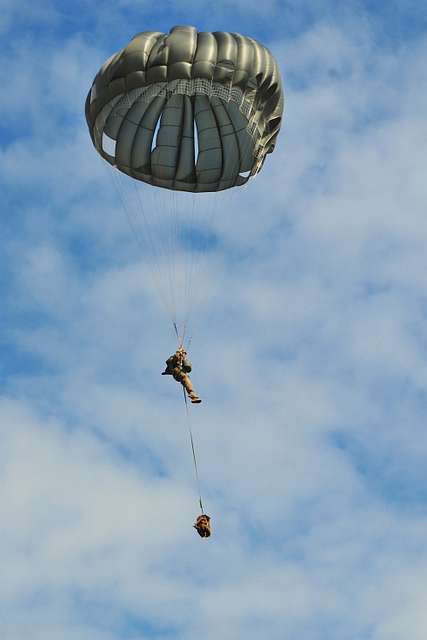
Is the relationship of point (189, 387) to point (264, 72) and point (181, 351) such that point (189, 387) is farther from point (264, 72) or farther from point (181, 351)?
point (264, 72)

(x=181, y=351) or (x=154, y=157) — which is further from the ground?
(x=154, y=157)

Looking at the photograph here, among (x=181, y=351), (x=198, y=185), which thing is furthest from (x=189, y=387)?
(x=198, y=185)

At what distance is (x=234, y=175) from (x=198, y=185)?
1.11 metres

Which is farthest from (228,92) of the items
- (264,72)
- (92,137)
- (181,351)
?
(181,351)

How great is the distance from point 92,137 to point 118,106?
71.7 inches

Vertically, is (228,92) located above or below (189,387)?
above

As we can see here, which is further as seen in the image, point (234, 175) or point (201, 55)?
point (234, 175)

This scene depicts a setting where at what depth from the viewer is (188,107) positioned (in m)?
44.1

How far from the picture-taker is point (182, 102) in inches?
1734

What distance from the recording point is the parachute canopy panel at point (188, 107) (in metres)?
42.0

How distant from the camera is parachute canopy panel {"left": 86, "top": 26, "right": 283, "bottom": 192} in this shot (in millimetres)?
41969

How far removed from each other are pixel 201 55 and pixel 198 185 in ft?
14.9

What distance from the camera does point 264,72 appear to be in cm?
4256

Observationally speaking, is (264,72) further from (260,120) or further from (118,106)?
(118,106)
